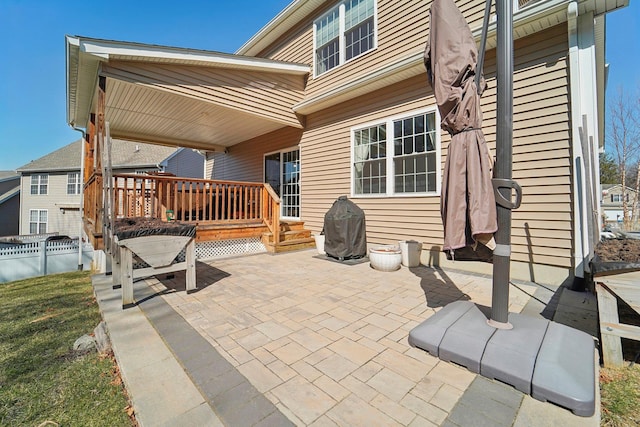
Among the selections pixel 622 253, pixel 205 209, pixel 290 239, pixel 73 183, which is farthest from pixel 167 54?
pixel 73 183

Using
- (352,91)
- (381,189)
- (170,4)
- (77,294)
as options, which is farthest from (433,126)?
(170,4)

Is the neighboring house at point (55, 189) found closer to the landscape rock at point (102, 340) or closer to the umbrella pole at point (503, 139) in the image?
the landscape rock at point (102, 340)

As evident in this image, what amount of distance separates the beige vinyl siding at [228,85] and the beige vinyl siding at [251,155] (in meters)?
0.99

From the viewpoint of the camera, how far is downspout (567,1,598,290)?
11.8 ft

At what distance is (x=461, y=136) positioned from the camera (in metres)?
2.17

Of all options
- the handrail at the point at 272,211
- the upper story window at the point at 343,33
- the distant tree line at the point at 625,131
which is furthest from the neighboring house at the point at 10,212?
the distant tree line at the point at 625,131

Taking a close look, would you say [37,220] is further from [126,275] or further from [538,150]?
[538,150]

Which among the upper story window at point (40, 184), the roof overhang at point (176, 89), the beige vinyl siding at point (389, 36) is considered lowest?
the upper story window at point (40, 184)

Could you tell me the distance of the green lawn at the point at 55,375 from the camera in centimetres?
165

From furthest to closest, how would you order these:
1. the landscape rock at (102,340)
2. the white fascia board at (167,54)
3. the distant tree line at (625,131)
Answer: the distant tree line at (625,131)
the white fascia board at (167,54)
the landscape rock at (102,340)

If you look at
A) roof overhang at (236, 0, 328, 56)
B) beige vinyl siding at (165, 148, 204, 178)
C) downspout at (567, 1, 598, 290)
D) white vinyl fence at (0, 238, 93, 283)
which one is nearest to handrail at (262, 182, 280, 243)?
roof overhang at (236, 0, 328, 56)

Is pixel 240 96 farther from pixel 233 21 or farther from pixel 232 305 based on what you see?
pixel 233 21

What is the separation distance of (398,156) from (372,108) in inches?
51.1

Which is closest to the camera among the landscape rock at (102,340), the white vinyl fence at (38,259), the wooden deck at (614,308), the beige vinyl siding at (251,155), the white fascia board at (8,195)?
the wooden deck at (614,308)
